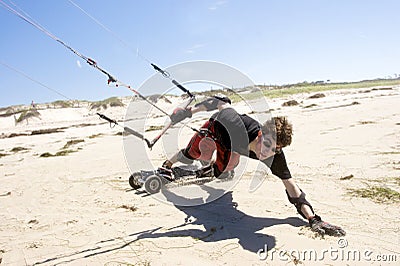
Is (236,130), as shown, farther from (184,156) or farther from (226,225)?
(184,156)

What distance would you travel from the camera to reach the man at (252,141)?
11.6 feet

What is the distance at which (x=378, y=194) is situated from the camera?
4.14 meters

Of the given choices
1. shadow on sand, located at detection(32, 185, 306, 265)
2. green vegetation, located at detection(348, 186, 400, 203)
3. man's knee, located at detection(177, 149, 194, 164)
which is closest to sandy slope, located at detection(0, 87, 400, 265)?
shadow on sand, located at detection(32, 185, 306, 265)

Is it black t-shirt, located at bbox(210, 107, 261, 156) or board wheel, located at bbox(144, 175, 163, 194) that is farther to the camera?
board wheel, located at bbox(144, 175, 163, 194)

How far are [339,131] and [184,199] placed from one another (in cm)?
641

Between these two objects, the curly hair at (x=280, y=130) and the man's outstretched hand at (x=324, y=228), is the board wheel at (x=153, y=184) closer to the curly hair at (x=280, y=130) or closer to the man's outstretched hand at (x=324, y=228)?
the curly hair at (x=280, y=130)

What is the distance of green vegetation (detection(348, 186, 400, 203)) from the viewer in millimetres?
3951

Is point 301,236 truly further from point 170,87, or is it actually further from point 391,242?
point 170,87

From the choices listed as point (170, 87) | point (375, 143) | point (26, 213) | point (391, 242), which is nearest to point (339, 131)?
point (375, 143)

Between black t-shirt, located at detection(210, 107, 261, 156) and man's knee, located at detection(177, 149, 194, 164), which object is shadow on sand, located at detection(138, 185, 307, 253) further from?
man's knee, located at detection(177, 149, 194, 164)

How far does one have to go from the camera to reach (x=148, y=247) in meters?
3.23

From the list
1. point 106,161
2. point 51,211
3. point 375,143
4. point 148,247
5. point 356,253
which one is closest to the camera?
point 356,253

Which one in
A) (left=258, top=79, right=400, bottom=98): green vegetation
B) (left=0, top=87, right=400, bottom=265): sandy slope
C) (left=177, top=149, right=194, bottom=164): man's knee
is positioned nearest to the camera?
(left=0, top=87, right=400, bottom=265): sandy slope

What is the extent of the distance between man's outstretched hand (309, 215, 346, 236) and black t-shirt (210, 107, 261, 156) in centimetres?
112
